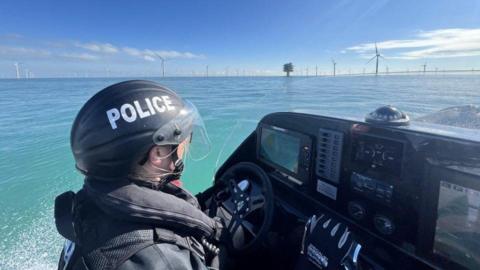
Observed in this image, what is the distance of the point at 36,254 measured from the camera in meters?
3.56

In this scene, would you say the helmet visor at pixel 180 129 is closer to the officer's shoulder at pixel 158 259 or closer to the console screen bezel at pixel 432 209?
the officer's shoulder at pixel 158 259

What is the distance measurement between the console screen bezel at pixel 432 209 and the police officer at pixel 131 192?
97 centimetres

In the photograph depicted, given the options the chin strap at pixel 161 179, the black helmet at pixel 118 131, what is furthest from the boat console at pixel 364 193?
the black helmet at pixel 118 131

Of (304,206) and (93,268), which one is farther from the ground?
(93,268)

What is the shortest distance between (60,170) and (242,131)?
495cm

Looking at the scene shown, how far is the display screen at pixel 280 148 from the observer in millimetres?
2141

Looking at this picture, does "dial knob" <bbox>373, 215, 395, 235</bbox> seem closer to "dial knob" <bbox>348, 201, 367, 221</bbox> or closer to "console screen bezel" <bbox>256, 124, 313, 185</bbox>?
"dial knob" <bbox>348, 201, 367, 221</bbox>

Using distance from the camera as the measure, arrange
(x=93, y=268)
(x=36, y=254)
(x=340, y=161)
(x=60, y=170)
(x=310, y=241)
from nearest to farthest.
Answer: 1. (x=93, y=268)
2. (x=310, y=241)
3. (x=340, y=161)
4. (x=36, y=254)
5. (x=60, y=170)

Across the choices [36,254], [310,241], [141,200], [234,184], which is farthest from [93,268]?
[36,254]

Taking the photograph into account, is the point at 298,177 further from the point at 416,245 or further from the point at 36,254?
the point at 36,254

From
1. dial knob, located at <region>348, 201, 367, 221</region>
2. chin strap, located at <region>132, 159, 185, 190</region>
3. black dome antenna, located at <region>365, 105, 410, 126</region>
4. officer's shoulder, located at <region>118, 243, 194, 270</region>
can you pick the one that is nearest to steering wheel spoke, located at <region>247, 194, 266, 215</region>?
dial knob, located at <region>348, 201, 367, 221</region>

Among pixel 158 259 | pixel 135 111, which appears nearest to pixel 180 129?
pixel 135 111

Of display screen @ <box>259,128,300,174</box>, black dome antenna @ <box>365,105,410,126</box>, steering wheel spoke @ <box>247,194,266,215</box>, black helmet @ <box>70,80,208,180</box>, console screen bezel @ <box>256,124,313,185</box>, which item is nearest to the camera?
black helmet @ <box>70,80,208,180</box>

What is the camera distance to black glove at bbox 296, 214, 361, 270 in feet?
3.76
